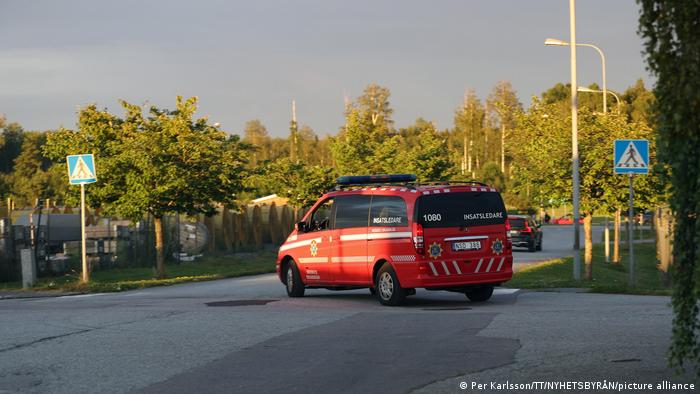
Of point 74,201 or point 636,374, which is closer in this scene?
point 636,374

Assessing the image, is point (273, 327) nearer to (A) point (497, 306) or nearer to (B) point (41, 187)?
(A) point (497, 306)

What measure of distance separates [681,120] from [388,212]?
428 inches

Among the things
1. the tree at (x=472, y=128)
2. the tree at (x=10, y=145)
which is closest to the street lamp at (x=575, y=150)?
the tree at (x=10, y=145)

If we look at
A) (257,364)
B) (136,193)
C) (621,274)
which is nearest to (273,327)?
(257,364)

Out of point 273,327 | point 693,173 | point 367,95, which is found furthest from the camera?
point 367,95

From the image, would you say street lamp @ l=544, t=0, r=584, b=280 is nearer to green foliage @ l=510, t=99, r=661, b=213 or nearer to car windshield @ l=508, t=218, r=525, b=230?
green foliage @ l=510, t=99, r=661, b=213

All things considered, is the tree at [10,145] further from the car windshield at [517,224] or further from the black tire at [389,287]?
the black tire at [389,287]

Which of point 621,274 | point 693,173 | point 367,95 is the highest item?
point 367,95

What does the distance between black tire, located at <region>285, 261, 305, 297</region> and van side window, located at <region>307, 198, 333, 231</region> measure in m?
0.84

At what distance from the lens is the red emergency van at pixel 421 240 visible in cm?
1731

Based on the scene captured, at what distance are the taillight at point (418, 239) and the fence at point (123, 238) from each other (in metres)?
15.9

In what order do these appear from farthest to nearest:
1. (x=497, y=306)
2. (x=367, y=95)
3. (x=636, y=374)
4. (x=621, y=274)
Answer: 1. (x=367, y=95)
2. (x=621, y=274)
3. (x=497, y=306)
4. (x=636, y=374)

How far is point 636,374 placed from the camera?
30.2 ft

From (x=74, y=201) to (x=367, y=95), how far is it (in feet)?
354
